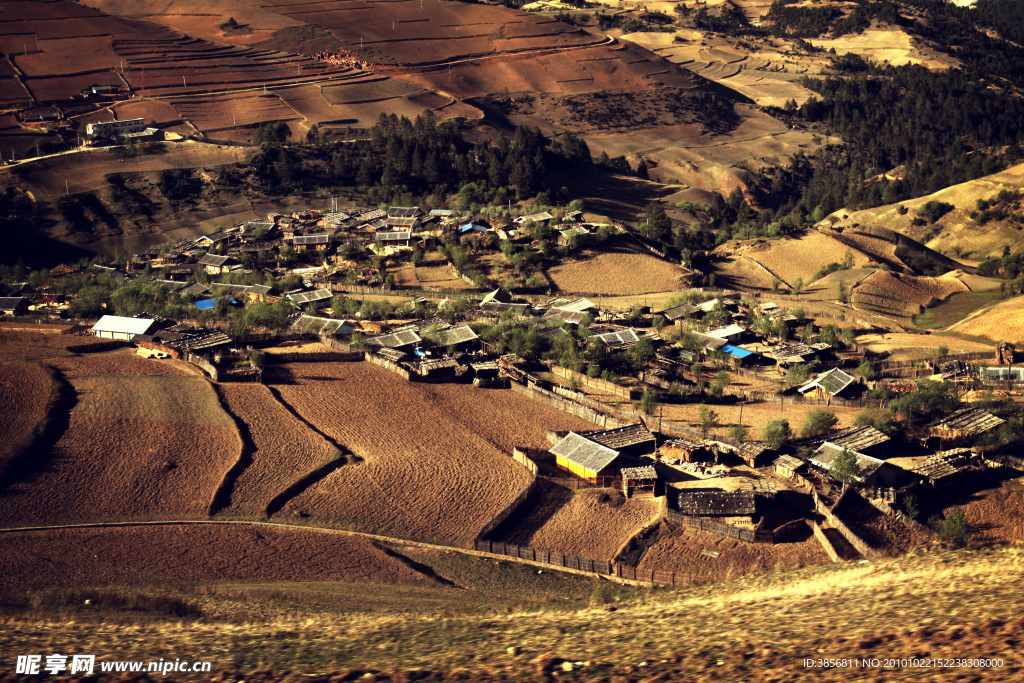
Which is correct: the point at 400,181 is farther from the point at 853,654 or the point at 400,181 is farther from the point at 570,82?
the point at 853,654

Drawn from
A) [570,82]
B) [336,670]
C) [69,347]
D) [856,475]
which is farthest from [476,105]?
[336,670]

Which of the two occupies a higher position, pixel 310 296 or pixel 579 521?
pixel 310 296

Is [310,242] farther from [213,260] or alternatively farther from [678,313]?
[678,313]

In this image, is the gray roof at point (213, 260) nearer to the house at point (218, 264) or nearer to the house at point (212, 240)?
the house at point (218, 264)

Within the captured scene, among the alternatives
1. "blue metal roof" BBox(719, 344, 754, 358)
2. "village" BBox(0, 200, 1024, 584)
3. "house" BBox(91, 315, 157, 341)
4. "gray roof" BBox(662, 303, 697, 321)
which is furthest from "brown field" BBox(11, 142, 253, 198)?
"blue metal roof" BBox(719, 344, 754, 358)

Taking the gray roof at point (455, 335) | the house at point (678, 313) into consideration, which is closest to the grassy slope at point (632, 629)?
the gray roof at point (455, 335)

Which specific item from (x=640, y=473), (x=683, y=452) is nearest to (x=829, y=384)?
(x=683, y=452)

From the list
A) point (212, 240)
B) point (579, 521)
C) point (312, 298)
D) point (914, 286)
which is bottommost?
point (579, 521)
